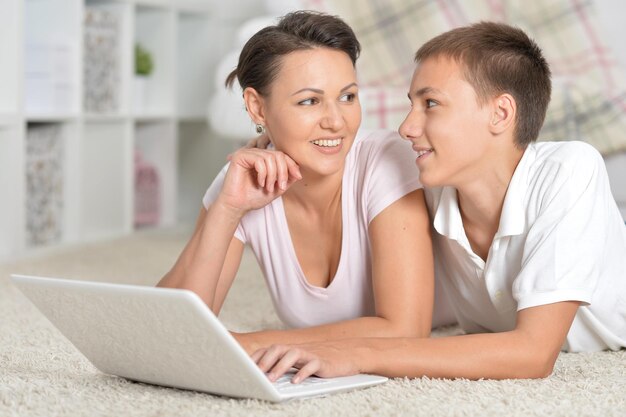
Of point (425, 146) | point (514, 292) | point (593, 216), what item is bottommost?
point (514, 292)

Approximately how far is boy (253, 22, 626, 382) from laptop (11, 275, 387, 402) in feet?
0.19

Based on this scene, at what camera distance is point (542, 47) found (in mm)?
3176

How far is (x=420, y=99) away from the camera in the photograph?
58.8 inches

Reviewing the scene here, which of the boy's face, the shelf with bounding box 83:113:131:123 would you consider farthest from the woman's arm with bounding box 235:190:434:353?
the shelf with bounding box 83:113:131:123

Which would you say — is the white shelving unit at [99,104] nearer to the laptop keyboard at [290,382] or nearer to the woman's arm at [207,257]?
the woman's arm at [207,257]

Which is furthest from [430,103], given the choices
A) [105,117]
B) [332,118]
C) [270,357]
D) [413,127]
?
[105,117]

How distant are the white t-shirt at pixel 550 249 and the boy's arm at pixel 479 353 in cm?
3

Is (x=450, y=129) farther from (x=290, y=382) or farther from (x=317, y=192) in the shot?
(x=290, y=382)

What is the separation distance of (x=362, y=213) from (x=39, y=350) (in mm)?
578

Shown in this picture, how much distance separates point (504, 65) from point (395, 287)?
37 centimetres

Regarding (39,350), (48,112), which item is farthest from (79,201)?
(39,350)

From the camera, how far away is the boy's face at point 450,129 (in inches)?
57.2

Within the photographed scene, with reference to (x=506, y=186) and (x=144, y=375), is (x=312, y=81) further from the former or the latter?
(x=144, y=375)

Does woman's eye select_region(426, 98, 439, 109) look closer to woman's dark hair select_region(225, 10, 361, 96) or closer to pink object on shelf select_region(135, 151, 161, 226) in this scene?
woman's dark hair select_region(225, 10, 361, 96)
